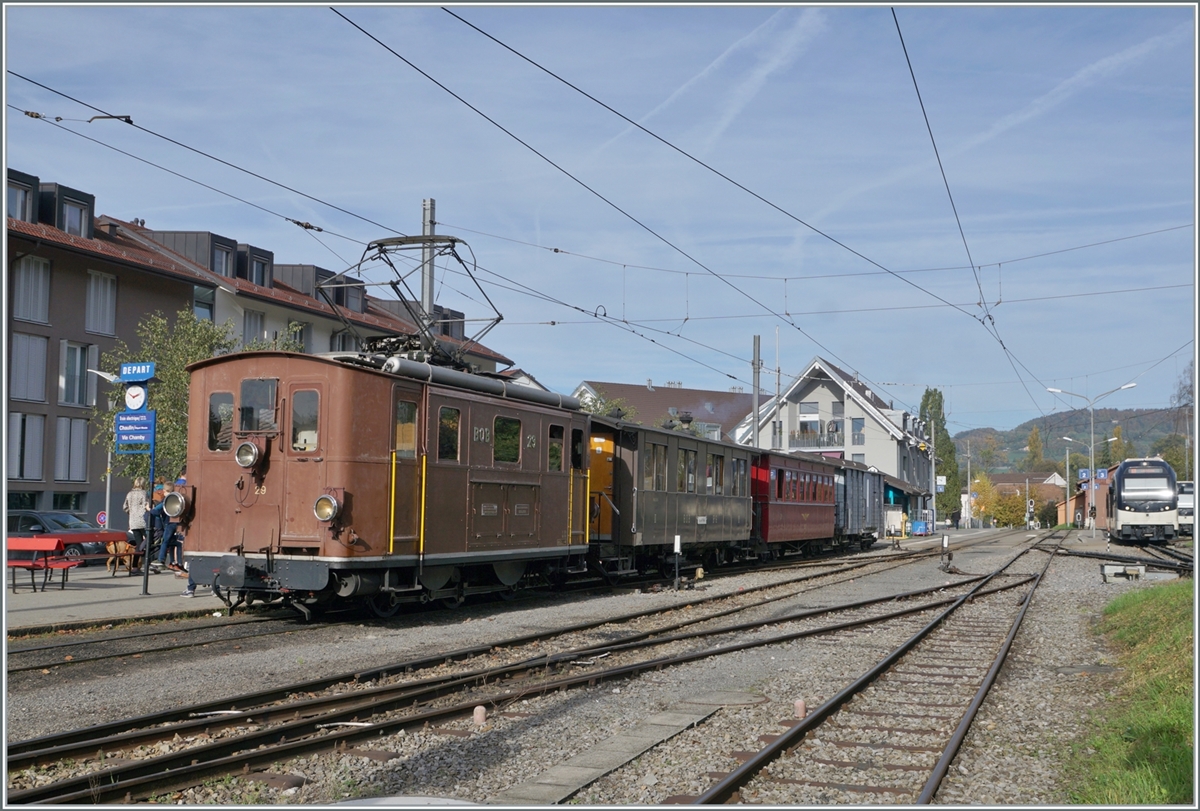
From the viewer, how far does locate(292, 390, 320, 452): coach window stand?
12.8m

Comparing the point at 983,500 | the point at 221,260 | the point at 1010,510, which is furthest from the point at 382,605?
the point at 983,500

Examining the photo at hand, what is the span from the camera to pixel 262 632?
12.6 metres

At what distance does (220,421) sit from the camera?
13.6 meters

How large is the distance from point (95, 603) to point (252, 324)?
26.3 meters

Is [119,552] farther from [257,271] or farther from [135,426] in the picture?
[257,271]

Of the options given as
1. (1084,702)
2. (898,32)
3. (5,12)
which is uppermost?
(898,32)

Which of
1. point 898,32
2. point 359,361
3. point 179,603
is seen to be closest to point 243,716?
point 359,361

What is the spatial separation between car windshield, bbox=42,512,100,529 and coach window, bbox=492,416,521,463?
15.9 m

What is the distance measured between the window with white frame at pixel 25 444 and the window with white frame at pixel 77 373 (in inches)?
45.3

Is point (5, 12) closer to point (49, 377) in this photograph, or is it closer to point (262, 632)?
point (262, 632)

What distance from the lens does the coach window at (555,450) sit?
16578 millimetres

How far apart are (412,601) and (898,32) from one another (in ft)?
30.4

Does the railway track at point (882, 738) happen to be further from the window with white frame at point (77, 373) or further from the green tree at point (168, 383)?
the window with white frame at point (77, 373)

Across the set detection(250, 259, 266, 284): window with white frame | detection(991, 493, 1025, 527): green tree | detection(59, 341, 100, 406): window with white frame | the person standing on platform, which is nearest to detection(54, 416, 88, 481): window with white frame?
detection(59, 341, 100, 406): window with white frame
